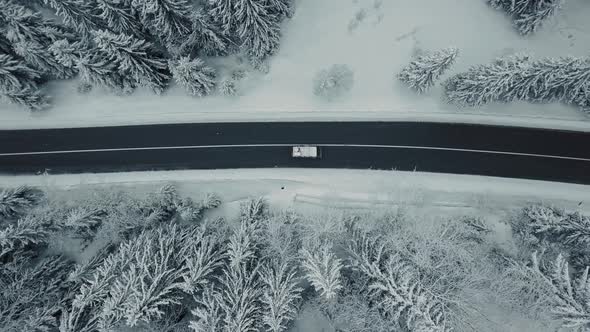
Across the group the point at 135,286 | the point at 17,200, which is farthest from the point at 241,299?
the point at 17,200

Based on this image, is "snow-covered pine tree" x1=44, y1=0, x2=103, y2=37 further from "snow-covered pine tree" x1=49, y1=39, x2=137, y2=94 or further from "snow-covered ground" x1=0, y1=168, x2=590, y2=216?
"snow-covered ground" x1=0, y1=168, x2=590, y2=216

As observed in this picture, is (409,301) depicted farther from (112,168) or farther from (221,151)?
(112,168)

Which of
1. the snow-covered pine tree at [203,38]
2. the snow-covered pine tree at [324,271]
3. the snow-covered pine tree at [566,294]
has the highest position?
the snow-covered pine tree at [203,38]

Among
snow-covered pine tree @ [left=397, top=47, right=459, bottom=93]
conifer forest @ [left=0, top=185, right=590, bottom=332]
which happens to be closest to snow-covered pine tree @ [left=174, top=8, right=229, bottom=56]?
conifer forest @ [left=0, top=185, right=590, bottom=332]

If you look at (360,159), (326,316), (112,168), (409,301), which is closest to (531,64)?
(360,159)

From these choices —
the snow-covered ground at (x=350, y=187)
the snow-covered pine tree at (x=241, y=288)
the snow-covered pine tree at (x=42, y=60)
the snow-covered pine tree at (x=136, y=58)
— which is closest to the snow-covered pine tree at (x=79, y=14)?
the snow-covered pine tree at (x=136, y=58)

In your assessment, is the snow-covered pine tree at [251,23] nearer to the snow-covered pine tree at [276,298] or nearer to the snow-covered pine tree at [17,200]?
the snow-covered pine tree at [276,298]
